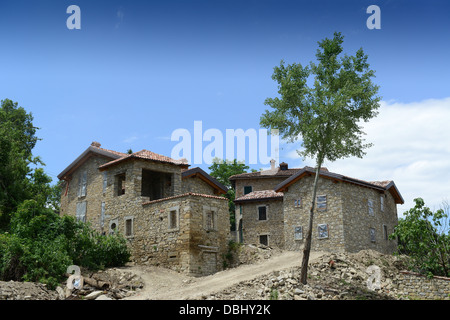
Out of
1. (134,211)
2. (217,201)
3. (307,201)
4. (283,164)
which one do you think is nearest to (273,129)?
(217,201)

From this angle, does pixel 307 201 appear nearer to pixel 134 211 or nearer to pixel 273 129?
pixel 273 129

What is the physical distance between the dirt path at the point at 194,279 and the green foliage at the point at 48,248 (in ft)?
6.76

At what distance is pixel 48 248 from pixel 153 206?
25.1 ft

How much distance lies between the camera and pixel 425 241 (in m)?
26.1

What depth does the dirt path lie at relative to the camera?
861 inches

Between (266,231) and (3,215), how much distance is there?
19.4 meters

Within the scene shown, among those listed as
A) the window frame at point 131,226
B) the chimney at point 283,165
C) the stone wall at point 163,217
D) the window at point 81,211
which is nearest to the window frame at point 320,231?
the stone wall at point 163,217

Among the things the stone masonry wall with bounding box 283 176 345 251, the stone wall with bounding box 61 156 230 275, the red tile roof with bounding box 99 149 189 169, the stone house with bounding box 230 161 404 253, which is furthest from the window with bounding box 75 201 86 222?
the stone masonry wall with bounding box 283 176 345 251

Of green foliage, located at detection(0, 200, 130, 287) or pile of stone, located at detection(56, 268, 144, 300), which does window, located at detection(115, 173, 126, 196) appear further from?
pile of stone, located at detection(56, 268, 144, 300)

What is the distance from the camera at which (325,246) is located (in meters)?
30.8

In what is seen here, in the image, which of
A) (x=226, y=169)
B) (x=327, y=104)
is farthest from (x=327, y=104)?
(x=226, y=169)

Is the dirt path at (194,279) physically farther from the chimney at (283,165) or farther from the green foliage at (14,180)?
the chimney at (283,165)

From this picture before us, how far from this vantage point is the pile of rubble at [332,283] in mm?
21203

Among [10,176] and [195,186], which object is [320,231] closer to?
[195,186]
